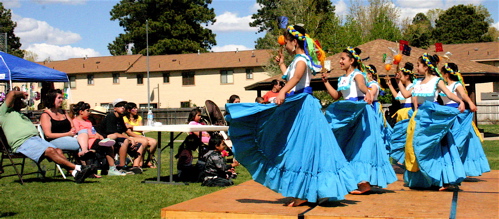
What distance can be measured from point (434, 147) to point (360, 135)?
1151 mm

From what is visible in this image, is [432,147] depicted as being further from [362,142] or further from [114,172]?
[114,172]

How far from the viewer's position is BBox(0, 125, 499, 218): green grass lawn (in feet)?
19.7

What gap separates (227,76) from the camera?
5016cm

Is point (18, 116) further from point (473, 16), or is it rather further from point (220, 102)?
point (473, 16)

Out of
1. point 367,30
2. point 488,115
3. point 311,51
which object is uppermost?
point 367,30

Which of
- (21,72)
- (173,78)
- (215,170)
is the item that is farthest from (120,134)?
(173,78)

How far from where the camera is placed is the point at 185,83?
51.0 meters

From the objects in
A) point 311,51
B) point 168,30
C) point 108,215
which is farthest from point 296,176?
point 168,30

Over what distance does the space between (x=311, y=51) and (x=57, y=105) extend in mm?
5028

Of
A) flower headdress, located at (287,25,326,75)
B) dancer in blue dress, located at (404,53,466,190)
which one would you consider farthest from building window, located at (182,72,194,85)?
flower headdress, located at (287,25,326,75)

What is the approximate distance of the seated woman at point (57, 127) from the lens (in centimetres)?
884

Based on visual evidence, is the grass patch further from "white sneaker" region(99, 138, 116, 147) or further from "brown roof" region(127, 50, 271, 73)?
"brown roof" region(127, 50, 271, 73)

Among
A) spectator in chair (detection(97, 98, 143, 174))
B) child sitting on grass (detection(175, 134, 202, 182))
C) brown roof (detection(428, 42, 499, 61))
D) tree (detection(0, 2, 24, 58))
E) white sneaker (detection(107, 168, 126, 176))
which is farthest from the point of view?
tree (detection(0, 2, 24, 58))

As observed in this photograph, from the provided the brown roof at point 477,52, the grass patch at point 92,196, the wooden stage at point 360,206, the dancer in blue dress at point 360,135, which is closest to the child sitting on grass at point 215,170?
the grass patch at point 92,196
